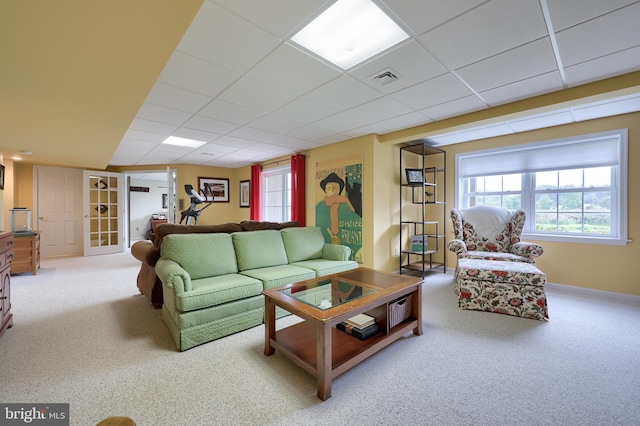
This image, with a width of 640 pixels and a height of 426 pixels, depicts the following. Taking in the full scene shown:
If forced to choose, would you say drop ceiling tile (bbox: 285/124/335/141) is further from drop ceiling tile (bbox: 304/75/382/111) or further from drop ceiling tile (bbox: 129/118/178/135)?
drop ceiling tile (bbox: 129/118/178/135)

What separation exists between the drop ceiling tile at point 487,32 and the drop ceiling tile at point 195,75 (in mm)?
1625

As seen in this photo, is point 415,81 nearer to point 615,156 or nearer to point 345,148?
point 345,148

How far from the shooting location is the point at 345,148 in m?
4.58

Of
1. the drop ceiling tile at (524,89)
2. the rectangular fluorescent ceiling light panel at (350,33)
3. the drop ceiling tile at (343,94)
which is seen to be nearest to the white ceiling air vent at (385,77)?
the drop ceiling tile at (343,94)

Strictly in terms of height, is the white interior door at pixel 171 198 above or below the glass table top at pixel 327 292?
above

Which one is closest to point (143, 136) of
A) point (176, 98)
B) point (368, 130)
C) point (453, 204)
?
point (176, 98)

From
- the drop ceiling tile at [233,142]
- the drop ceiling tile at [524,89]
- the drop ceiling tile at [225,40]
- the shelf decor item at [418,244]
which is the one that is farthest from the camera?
the drop ceiling tile at [233,142]

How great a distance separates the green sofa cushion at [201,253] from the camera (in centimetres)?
256

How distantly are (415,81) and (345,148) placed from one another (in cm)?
214

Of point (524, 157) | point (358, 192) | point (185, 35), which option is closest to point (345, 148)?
point (358, 192)

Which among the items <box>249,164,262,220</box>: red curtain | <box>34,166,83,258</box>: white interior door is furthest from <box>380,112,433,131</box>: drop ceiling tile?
<box>34,166,83,258</box>: white interior door

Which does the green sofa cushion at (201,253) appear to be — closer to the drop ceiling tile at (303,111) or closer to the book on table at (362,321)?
the book on table at (362,321)

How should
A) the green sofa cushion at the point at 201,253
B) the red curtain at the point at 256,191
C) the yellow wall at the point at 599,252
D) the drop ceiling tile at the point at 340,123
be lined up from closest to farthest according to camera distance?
the green sofa cushion at the point at 201,253 → the yellow wall at the point at 599,252 → the drop ceiling tile at the point at 340,123 → the red curtain at the point at 256,191

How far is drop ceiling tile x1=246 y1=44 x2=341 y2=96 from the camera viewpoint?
2.08 meters
